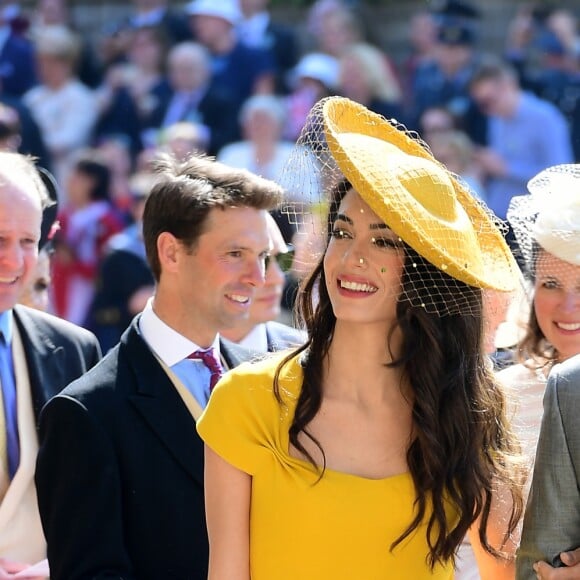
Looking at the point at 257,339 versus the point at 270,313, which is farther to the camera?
the point at 270,313

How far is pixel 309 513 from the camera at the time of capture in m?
3.13

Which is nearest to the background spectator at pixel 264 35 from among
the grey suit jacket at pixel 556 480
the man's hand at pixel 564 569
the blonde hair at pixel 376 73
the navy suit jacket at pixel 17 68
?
the blonde hair at pixel 376 73

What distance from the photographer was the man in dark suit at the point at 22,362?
13.1ft

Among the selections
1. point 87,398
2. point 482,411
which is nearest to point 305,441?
point 482,411

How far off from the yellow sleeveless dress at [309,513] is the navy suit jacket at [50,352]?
1.08m

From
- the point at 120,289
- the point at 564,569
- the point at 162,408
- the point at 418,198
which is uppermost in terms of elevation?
the point at 418,198

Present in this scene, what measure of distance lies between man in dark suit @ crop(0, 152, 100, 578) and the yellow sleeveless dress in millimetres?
1033

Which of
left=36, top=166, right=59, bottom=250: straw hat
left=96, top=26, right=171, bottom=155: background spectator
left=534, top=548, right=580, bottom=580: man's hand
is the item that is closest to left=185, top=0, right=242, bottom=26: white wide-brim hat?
left=96, top=26, right=171, bottom=155: background spectator

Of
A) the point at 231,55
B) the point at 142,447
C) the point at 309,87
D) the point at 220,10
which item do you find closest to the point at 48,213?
the point at 142,447

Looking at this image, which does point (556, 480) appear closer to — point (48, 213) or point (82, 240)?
point (48, 213)

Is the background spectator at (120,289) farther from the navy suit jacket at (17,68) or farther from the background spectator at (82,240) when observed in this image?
→ the navy suit jacket at (17,68)

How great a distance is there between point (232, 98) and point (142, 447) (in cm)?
714

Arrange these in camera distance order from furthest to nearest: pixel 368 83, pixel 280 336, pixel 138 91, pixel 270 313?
pixel 138 91, pixel 368 83, pixel 270 313, pixel 280 336

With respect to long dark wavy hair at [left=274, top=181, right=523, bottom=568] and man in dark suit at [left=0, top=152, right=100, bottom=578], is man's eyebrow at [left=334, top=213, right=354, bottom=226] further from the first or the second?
man in dark suit at [left=0, top=152, right=100, bottom=578]
